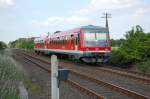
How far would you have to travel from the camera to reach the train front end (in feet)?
85.7

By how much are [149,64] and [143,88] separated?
740 centimetres

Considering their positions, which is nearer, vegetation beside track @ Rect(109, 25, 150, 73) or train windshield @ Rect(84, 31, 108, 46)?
vegetation beside track @ Rect(109, 25, 150, 73)

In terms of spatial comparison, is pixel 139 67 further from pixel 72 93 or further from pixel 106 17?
pixel 106 17

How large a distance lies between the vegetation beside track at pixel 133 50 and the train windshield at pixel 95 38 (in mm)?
1534

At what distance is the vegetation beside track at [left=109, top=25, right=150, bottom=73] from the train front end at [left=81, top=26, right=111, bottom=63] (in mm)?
1316

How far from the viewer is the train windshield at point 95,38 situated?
26391mm

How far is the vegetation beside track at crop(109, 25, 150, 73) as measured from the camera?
25547 mm

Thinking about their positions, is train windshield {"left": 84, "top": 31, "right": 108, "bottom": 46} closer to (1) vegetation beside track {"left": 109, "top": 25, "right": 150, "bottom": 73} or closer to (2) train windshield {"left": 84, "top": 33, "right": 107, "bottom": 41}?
(2) train windshield {"left": 84, "top": 33, "right": 107, "bottom": 41}

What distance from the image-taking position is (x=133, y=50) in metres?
25.9

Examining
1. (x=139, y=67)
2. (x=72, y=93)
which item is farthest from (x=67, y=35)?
(x=72, y=93)

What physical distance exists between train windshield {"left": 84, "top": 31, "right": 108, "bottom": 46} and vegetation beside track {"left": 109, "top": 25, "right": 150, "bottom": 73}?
153cm

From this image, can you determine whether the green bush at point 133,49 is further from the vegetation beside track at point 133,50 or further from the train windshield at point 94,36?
the train windshield at point 94,36

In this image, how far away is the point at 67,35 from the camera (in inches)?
1209

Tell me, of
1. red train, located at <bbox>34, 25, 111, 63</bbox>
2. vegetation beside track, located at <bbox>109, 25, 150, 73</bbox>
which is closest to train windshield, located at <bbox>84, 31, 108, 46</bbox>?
red train, located at <bbox>34, 25, 111, 63</bbox>
